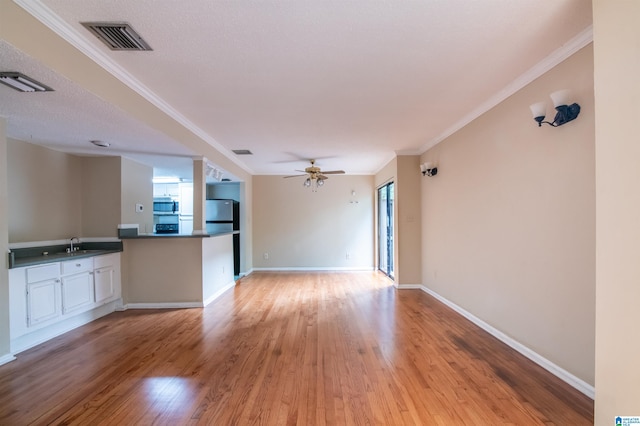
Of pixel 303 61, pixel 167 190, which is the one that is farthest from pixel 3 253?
pixel 167 190

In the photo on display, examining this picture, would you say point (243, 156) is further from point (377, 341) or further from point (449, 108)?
point (377, 341)

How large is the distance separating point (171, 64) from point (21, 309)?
277 centimetres

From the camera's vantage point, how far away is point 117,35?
77.7 inches

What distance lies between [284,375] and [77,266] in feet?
9.71

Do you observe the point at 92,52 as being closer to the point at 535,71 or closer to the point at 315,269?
the point at 535,71

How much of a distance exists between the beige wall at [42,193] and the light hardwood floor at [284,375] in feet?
4.54

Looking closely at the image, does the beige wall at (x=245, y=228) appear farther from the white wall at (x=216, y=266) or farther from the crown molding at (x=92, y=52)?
the crown molding at (x=92, y=52)

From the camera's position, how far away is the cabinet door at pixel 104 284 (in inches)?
149

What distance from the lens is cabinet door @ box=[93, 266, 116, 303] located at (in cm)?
379

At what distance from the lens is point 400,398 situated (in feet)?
6.72

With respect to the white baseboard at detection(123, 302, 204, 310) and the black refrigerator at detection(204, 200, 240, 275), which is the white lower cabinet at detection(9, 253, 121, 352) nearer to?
the white baseboard at detection(123, 302, 204, 310)

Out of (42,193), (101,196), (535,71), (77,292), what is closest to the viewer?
(535,71)

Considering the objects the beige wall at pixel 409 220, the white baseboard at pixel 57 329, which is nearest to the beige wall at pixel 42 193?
the white baseboard at pixel 57 329

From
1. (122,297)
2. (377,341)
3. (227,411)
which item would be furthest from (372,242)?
(227,411)
